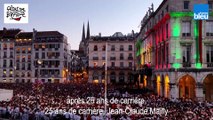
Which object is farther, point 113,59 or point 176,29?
point 113,59

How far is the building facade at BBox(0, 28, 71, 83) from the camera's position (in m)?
90.6

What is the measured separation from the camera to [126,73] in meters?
90.2

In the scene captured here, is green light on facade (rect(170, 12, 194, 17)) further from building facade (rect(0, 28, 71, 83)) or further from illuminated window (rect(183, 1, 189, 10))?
building facade (rect(0, 28, 71, 83))

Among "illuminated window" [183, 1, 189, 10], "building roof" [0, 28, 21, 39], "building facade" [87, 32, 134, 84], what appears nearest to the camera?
"illuminated window" [183, 1, 189, 10]

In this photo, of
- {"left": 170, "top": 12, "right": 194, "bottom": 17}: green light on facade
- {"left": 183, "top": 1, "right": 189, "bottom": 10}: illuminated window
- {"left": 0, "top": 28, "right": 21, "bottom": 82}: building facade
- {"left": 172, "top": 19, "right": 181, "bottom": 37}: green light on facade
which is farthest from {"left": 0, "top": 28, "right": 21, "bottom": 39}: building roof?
{"left": 183, "top": 1, "right": 189, "bottom": 10}: illuminated window

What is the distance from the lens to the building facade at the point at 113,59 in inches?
3521

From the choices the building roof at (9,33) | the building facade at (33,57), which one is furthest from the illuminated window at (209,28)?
the building roof at (9,33)

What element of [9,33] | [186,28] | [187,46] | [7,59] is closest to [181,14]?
[186,28]

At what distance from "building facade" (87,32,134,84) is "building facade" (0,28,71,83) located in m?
9.04

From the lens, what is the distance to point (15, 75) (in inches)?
3743

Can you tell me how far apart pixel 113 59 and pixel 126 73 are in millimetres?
5645

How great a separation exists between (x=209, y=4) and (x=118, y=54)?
1993 inches

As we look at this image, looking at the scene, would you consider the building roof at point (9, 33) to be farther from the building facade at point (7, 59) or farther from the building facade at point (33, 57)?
the building facade at point (7, 59)

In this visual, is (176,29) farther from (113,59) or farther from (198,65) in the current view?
(113,59)
